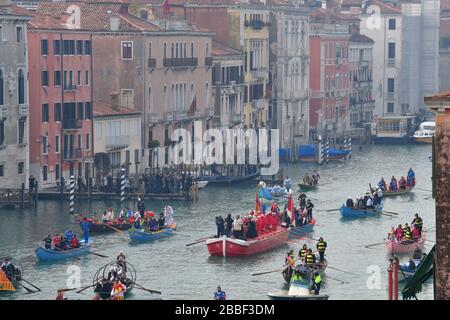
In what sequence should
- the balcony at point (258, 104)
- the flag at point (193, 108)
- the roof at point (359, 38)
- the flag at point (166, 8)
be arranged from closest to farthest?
1. the flag at point (166, 8)
2. the flag at point (193, 108)
3. the balcony at point (258, 104)
4. the roof at point (359, 38)

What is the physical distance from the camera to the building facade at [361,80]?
137750 mm

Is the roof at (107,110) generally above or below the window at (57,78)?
below

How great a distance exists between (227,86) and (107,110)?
1837cm

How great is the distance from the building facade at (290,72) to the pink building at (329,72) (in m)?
3.93

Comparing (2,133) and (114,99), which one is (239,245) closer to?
(2,133)

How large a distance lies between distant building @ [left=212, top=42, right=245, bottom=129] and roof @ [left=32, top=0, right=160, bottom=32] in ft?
33.8

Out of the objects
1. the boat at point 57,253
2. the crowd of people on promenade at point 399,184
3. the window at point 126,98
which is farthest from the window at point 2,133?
the boat at point 57,253

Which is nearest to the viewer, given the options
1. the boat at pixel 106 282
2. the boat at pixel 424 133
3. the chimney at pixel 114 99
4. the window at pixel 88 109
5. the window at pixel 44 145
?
the boat at pixel 106 282

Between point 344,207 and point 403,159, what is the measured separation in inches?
1422

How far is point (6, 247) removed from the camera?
60.2 meters

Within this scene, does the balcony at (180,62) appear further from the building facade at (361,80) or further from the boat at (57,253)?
Answer: the building facade at (361,80)

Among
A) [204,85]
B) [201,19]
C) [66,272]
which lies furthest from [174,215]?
[201,19]

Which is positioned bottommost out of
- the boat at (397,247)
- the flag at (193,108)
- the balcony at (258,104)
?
the boat at (397,247)

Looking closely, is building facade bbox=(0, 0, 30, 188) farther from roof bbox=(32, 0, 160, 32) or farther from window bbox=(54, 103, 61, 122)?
roof bbox=(32, 0, 160, 32)
